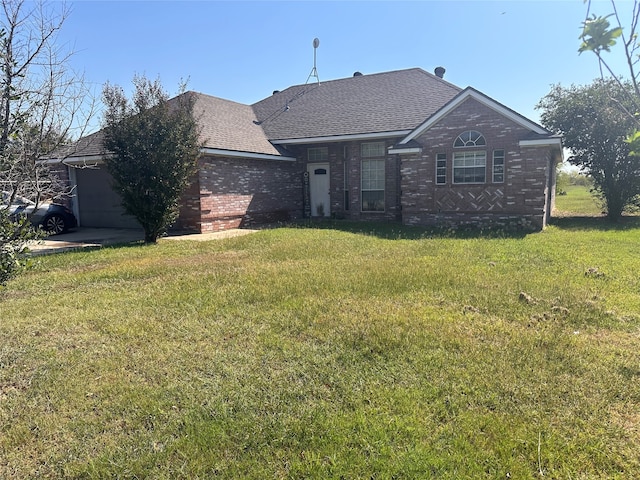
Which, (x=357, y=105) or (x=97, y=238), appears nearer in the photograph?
(x=97, y=238)

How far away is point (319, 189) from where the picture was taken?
725 inches

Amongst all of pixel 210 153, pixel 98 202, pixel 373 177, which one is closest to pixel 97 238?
pixel 98 202

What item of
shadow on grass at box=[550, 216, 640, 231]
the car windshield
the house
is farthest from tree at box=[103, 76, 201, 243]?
shadow on grass at box=[550, 216, 640, 231]

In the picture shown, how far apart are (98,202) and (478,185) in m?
14.0

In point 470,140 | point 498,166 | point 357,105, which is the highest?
point 357,105

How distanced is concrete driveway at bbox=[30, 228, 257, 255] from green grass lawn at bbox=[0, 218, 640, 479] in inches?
170

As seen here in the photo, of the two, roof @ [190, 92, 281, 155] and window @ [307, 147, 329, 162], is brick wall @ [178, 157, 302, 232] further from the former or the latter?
window @ [307, 147, 329, 162]

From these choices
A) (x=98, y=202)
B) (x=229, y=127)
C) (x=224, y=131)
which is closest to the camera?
(x=224, y=131)

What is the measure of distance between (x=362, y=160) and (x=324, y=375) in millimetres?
14211

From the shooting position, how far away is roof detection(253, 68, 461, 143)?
16.5m

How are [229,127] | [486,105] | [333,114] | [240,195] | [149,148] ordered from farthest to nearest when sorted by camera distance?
1. [333,114]
2. [229,127]
3. [240,195]
4. [486,105]
5. [149,148]

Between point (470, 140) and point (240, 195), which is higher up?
point (470, 140)

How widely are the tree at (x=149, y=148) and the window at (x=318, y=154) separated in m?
7.44

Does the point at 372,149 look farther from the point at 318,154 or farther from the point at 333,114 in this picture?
the point at 333,114
